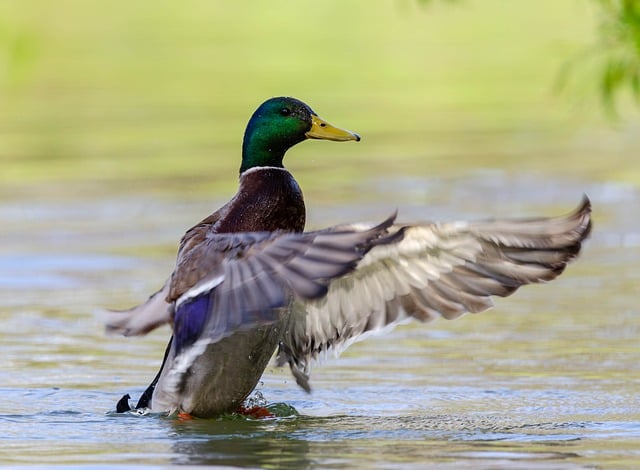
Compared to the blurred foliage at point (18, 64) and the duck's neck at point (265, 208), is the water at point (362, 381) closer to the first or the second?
the duck's neck at point (265, 208)

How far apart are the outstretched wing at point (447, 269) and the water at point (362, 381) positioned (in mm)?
455

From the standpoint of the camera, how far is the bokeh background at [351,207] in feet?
23.7

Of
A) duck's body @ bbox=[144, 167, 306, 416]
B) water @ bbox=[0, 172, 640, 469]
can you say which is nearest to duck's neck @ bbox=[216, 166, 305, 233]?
duck's body @ bbox=[144, 167, 306, 416]

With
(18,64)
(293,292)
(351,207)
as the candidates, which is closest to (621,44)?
(351,207)

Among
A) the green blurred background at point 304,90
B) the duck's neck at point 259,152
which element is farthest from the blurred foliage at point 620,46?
the duck's neck at point 259,152

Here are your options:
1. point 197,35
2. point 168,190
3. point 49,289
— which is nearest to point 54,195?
point 168,190

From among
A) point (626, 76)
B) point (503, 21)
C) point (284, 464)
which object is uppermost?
point (503, 21)

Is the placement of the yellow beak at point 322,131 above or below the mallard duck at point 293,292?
above

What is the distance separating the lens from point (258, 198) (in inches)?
301

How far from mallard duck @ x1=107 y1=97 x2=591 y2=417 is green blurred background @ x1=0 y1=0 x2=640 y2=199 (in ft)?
13.7

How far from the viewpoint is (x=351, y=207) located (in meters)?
13.3

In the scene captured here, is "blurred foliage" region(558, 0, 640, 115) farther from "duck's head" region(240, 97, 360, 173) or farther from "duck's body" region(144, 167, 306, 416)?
"duck's body" region(144, 167, 306, 416)

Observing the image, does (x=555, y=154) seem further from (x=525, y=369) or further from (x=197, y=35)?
(x=197, y=35)

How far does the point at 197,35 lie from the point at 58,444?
25346 millimetres
